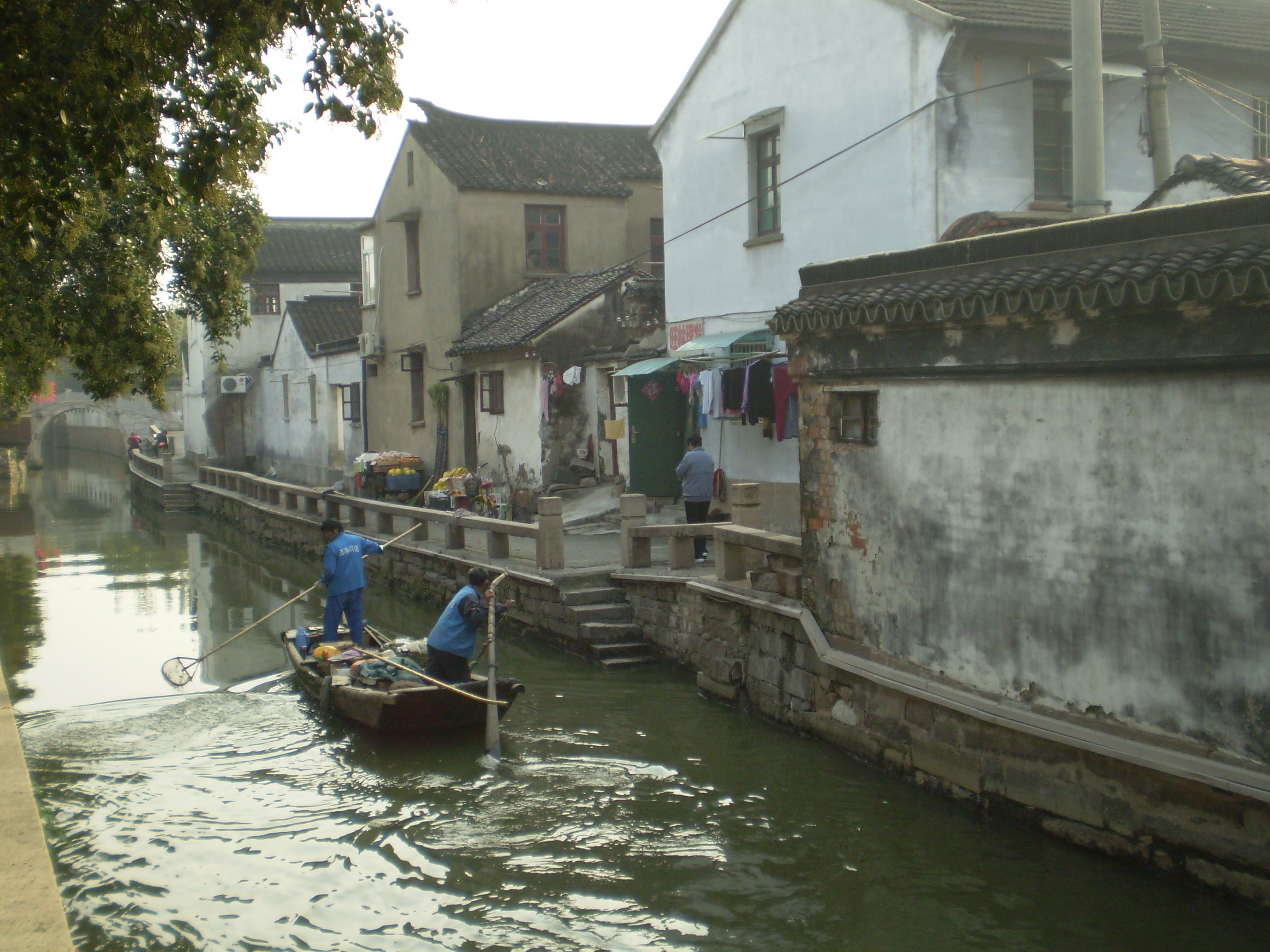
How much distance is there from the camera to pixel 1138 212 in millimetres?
6777

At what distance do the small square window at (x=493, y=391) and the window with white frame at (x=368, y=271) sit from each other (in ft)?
22.6

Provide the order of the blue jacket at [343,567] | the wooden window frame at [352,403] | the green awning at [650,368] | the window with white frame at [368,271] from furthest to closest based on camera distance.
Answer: the wooden window frame at [352,403]
the window with white frame at [368,271]
the green awning at [650,368]
the blue jacket at [343,567]

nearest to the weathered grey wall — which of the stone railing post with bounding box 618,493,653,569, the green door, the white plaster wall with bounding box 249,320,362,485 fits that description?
the stone railing post with bounding box 618,493,653,569

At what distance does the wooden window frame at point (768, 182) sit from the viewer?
51.1ft

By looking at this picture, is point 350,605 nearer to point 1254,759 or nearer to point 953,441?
point 953,441

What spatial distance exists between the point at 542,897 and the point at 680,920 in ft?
2.81

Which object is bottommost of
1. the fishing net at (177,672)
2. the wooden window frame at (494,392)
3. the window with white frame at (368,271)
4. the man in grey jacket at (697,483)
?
the fishing net at (177,672)

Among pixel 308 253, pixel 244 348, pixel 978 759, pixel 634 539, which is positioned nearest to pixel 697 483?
pixel 634 539

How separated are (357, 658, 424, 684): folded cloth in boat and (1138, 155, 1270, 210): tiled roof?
7496 millimetres

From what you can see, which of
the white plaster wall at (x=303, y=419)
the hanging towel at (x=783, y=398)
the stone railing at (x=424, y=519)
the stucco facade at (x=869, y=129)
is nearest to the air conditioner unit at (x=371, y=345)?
the white plaster wall at (x=303, y=419)

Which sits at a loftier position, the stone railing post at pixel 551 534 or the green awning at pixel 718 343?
the green awning at pixel 718 343

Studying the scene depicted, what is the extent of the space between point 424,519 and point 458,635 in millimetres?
7372

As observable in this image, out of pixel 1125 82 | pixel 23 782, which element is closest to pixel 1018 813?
pixel 23 782

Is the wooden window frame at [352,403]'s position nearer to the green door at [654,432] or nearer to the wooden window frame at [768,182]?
the green door at [654,432]
